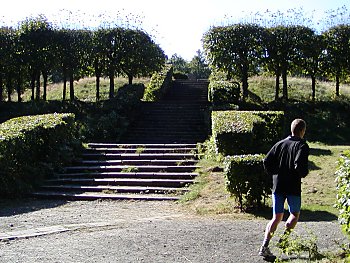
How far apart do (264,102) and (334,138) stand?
4482 millimetres

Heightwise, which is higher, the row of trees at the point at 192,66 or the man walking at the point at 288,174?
the row of trees at the point at 192,66

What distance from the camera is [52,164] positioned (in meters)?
12.5

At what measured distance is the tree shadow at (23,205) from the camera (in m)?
9.31

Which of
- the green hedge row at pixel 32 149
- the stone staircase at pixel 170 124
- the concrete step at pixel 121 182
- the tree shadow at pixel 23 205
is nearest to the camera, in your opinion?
the tree shadow at pixel 23 205

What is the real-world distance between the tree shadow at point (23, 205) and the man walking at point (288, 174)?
17.7ft

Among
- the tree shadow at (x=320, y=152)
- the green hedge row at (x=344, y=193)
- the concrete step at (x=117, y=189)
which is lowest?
the concrete step at (x=117, y=189)

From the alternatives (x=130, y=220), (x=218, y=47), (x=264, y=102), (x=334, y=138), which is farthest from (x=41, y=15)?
(x=130, y=220)

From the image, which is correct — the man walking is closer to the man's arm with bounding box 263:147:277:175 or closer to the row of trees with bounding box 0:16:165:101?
the man's arm with bounding box 263:147:277:175

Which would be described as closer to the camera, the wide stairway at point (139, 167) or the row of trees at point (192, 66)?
the wide stairway at point (139, 167)

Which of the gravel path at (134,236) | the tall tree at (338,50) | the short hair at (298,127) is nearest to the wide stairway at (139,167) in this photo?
the gravel path at (134,236)

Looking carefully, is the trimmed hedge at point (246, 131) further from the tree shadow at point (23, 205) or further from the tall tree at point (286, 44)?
the tall tree at point (286, 44)

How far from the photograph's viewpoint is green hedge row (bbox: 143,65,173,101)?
2202cm

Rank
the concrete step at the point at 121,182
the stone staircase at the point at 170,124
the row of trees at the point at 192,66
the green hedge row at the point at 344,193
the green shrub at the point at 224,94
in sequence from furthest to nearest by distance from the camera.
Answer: the row of trees at the point at 192,66, the green shrub at the point at 224,94, the stone staircase at the point at 170,124, the concrete step at the point at 121,182, the green hedge row at the point at 344,193

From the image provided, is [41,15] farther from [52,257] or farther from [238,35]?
[52,257]
